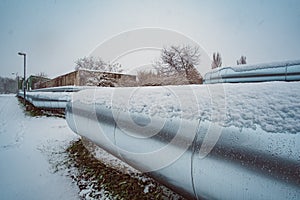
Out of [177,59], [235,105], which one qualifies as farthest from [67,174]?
[177,59]

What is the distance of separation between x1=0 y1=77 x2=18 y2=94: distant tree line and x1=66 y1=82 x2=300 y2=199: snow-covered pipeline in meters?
71.5

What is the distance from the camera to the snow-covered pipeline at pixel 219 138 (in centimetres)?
78

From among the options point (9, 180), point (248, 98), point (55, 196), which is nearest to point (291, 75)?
point (248, 98)

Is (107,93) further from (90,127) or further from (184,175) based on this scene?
(184,175)

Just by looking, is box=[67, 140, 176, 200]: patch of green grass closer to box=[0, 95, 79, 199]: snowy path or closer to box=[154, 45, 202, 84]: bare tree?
box=[0, 95, 79, 199]: snowy path

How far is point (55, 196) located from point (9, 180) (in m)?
0.79

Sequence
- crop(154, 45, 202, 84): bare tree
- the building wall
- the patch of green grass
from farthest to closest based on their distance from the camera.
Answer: crop(154, 45, 202, 84): bare tree
the building wall
the patch of green grass

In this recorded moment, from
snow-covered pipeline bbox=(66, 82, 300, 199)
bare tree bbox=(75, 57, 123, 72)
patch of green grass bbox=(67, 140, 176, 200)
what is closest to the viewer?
snow-covered pipeline bbox=(66, 82, 300, 199)

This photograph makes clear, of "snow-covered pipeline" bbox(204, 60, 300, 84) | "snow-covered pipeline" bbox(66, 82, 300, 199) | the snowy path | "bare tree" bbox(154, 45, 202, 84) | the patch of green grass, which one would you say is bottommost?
the snowy path

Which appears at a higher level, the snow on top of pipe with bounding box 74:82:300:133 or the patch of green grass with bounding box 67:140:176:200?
the snow on top of pipe with bounding box 74:82:300:133

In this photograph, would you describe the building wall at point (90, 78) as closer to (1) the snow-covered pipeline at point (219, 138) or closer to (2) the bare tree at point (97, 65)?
(1) the snow-covered pipeline at point (219, 138)

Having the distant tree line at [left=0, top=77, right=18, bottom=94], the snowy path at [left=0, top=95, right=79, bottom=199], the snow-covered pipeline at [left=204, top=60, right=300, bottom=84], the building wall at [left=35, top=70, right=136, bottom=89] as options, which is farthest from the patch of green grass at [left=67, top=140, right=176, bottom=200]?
the distant tree line at [left=0, top=77, right=18, bottom=94]

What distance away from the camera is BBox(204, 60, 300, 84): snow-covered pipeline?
347 cm

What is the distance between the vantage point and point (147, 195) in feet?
6.09
